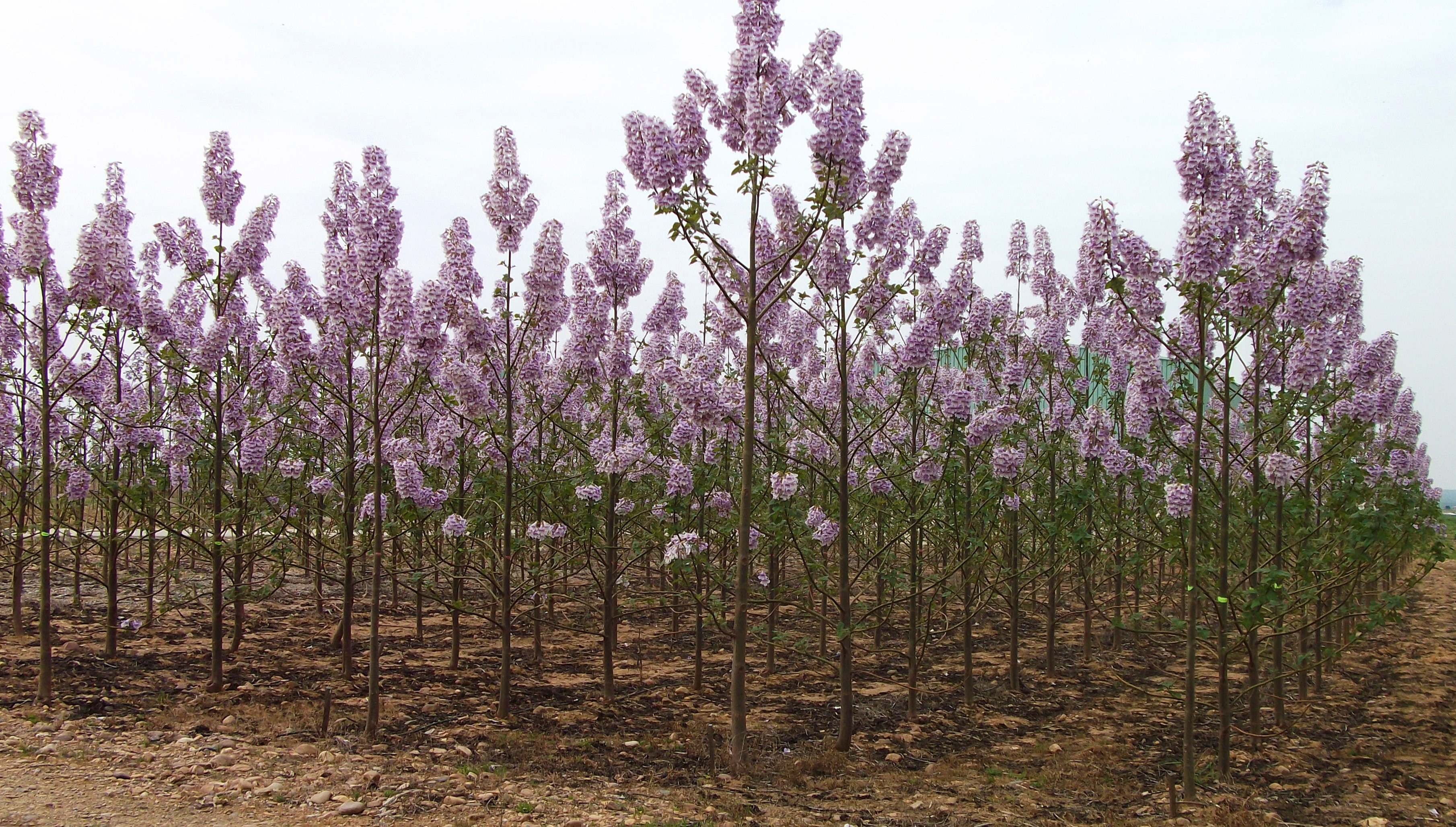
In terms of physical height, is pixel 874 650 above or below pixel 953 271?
below

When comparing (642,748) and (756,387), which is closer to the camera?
(642,748)

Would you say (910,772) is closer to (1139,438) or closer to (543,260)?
(1139,438)

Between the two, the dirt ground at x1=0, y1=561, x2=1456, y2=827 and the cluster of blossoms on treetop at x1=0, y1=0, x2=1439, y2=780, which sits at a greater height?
the cluster of blossoms on treetop at x1=0, y1=0, x2=1439, y2=780

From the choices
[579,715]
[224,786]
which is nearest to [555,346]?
[579,715]

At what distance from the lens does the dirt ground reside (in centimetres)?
643

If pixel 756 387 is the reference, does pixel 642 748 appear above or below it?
below

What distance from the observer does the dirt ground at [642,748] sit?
643 centimetres

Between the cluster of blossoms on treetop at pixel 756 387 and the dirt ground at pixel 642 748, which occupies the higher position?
the cluster of blossoms on treetop at pixel 756 387

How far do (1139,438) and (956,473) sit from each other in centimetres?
194

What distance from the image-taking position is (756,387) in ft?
36.0

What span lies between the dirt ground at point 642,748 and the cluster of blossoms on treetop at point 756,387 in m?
0.66

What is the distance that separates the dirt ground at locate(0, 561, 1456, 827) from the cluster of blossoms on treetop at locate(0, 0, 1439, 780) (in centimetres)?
66

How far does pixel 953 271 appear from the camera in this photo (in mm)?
8141

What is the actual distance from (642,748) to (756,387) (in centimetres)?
454
